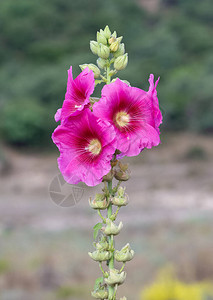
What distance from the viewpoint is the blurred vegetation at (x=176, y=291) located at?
11.3 metres

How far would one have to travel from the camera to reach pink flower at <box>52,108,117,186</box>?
203cm

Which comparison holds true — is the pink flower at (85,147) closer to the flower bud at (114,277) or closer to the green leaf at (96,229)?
the green leaf at (96,229)

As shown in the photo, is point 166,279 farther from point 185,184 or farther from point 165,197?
point 185,184

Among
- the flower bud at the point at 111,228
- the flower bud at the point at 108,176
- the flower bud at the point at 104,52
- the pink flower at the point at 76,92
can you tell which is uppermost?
the flower bud at the point at 104,52

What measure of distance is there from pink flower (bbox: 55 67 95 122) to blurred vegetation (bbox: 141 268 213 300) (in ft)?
31.6

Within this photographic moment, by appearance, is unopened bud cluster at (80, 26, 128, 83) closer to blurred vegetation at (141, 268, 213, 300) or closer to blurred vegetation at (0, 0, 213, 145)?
blurred vegetation at (141, 268, 213, 300)

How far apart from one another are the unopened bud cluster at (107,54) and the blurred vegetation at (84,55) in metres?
37.0

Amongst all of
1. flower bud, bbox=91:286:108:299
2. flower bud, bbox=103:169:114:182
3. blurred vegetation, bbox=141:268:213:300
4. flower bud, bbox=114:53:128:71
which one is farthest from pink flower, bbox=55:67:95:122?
blurred vegetation, bbox=141:268:213:300

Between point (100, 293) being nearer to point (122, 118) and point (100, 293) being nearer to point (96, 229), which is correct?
point (96, 229)

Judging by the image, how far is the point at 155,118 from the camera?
2.16 m

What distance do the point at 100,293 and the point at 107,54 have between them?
1.00m

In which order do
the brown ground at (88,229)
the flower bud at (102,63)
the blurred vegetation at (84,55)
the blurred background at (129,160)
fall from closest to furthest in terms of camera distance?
1. the flower bud at (102,63)
2. the brown ground at (88,229)
3. the blurred background at (129,160)
4. the blurred vegetation at (84,55)

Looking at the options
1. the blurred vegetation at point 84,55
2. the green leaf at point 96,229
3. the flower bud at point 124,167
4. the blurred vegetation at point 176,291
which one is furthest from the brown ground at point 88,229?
the blurred vegetation at point 84,55

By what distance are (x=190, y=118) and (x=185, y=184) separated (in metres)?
13.6
